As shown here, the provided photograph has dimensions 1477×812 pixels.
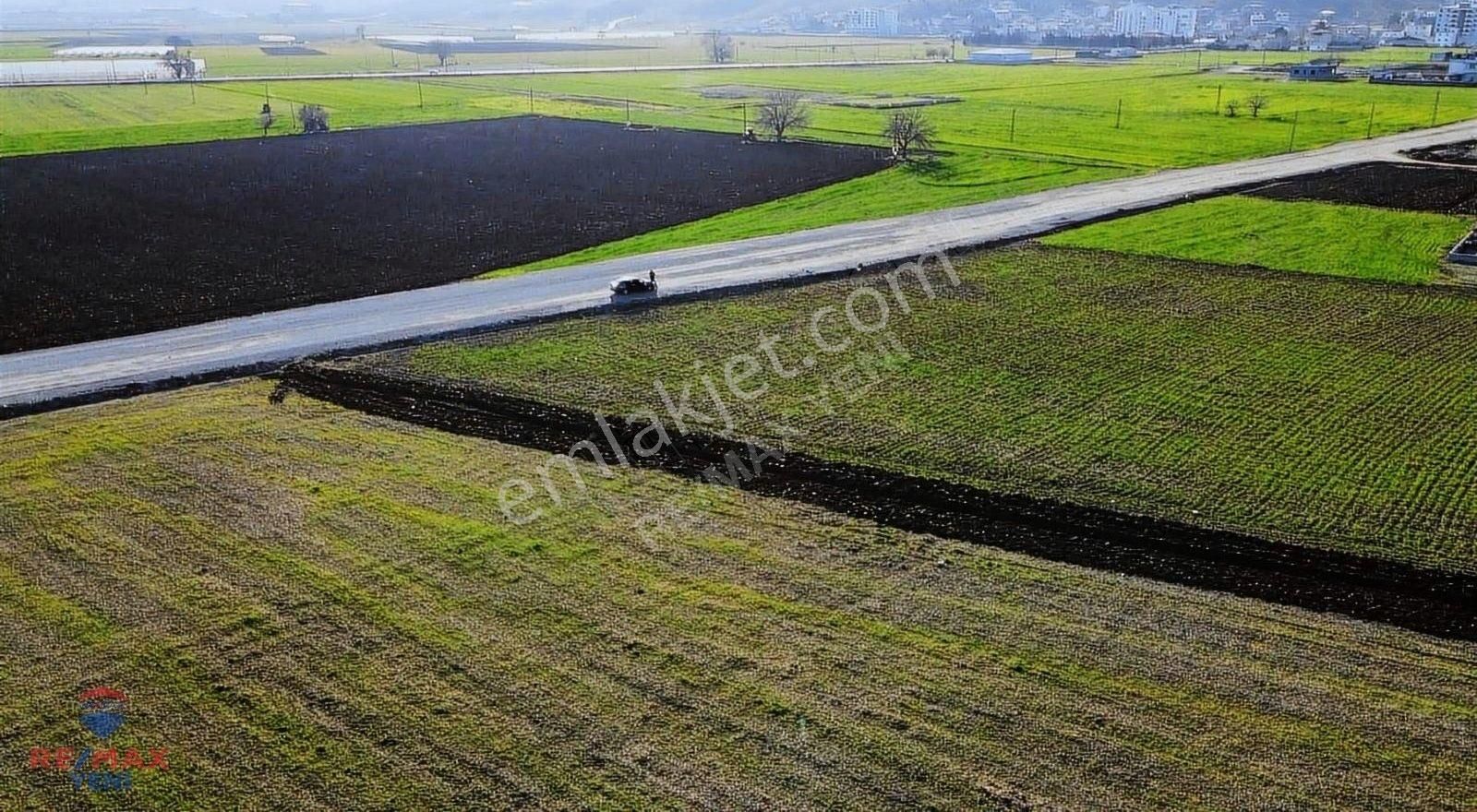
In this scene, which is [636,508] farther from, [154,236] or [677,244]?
[154,236]

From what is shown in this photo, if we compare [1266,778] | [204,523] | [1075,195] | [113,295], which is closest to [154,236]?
[113,295]

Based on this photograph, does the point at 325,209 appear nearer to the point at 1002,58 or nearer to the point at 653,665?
the point at 653,665

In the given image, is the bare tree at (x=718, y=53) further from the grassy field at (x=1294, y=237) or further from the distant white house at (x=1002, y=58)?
the grassy field at (x=1294, y=237)

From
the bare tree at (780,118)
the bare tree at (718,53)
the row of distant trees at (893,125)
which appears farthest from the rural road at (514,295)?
the bare tree at (718,53)

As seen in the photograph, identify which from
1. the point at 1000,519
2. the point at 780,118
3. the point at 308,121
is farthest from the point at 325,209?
the point at 1000,519

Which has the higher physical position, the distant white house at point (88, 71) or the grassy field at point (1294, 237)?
the distant white house at point (88, 71)

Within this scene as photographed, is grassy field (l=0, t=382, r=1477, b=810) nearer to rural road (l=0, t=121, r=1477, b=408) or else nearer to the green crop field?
rural road (l=0, t=121, r=1477, b=408)
